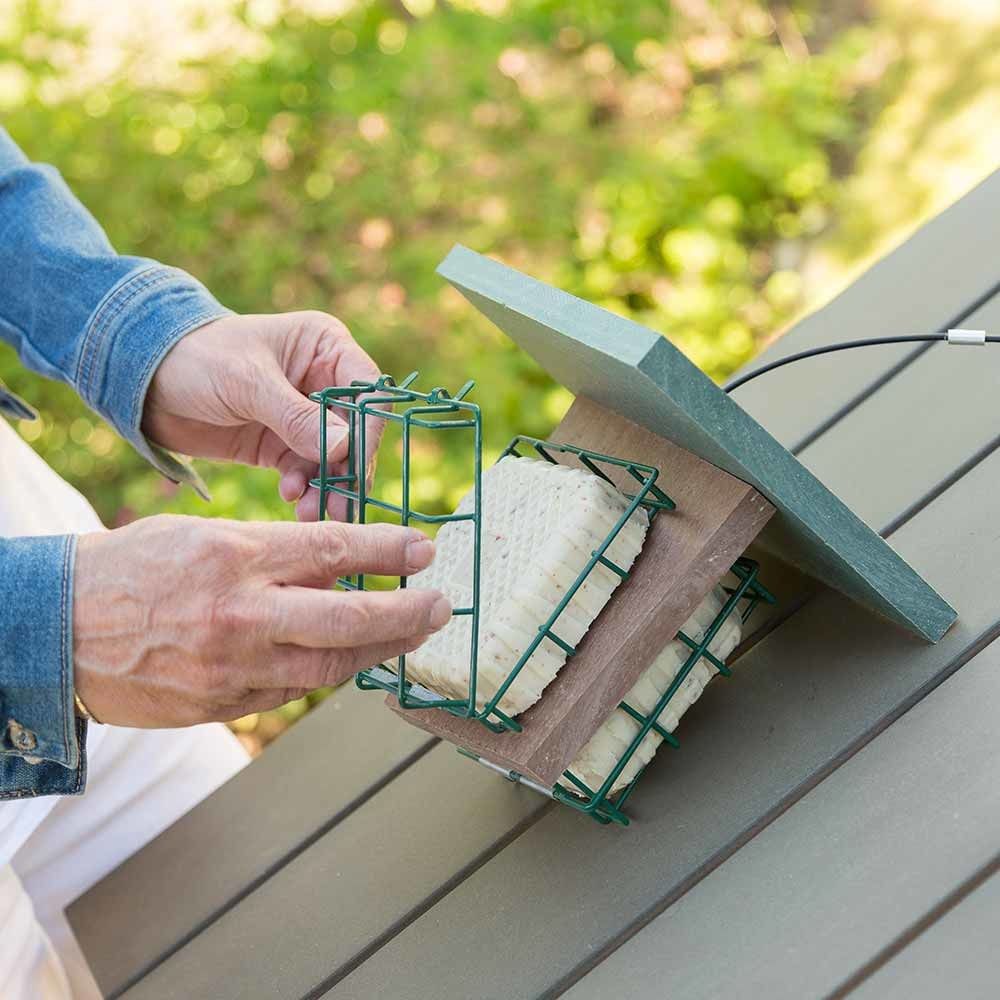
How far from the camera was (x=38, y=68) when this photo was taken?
359cm

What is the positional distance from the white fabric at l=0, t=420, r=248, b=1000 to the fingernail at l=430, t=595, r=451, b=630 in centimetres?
66

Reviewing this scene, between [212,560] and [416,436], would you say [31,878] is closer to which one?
[212,560]

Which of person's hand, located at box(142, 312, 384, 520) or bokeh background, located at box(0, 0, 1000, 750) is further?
bokeh background, located at box(0, 0, 1000, 750)

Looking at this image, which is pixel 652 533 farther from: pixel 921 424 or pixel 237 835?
pixel 237 835

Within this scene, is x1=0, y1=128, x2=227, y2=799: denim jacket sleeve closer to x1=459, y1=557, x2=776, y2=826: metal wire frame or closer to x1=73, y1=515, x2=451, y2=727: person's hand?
x1=73, y1=515, x2=451, y2=727: person's hand

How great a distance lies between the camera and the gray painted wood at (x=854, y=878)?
0.81 meters

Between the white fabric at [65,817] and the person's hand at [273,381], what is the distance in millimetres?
224

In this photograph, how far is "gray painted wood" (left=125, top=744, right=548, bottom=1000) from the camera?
1093 mm

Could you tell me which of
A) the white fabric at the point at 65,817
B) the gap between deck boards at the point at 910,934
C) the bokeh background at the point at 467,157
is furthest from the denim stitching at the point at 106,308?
the bokeh background at the point at 467,157

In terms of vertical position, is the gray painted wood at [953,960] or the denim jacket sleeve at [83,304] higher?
the gray painted wood at [953,960]

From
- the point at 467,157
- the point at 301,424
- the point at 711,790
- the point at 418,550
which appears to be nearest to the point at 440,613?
the point at 418,550

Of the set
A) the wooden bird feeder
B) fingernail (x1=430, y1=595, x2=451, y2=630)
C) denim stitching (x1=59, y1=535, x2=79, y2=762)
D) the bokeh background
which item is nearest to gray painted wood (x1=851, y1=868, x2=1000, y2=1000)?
the wooden bird feeder

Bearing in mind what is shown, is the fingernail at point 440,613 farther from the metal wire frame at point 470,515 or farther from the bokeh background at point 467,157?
the bokeh background at point 467,157

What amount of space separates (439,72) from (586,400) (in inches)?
103
